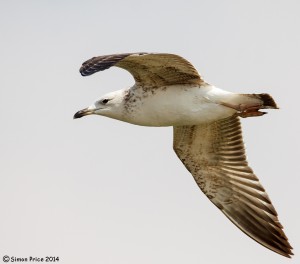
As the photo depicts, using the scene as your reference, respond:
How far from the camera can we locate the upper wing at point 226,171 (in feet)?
49.8

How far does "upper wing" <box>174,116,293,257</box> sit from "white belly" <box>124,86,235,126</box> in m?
1.42

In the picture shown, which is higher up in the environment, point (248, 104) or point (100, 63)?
point (100, 63)

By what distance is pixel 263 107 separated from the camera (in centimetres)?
1369

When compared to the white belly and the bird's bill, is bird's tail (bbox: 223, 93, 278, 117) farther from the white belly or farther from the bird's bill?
the bird's bill

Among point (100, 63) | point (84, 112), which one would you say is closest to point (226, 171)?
point (84, 112)

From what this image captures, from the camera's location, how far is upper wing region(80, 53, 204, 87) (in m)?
12.4

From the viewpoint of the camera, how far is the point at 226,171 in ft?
51.2

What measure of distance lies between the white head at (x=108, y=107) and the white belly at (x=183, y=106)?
1.27 ft

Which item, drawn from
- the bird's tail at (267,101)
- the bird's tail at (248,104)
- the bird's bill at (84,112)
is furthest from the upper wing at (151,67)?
the bird's bill at (84,112)

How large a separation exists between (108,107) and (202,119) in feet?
5.16

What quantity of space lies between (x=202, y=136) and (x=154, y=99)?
1830mm

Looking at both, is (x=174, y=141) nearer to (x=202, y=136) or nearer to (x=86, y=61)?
(x=202, y=136)

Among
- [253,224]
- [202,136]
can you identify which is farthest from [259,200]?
[202,136]

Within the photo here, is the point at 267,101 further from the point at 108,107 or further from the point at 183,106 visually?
the point at 108,107
